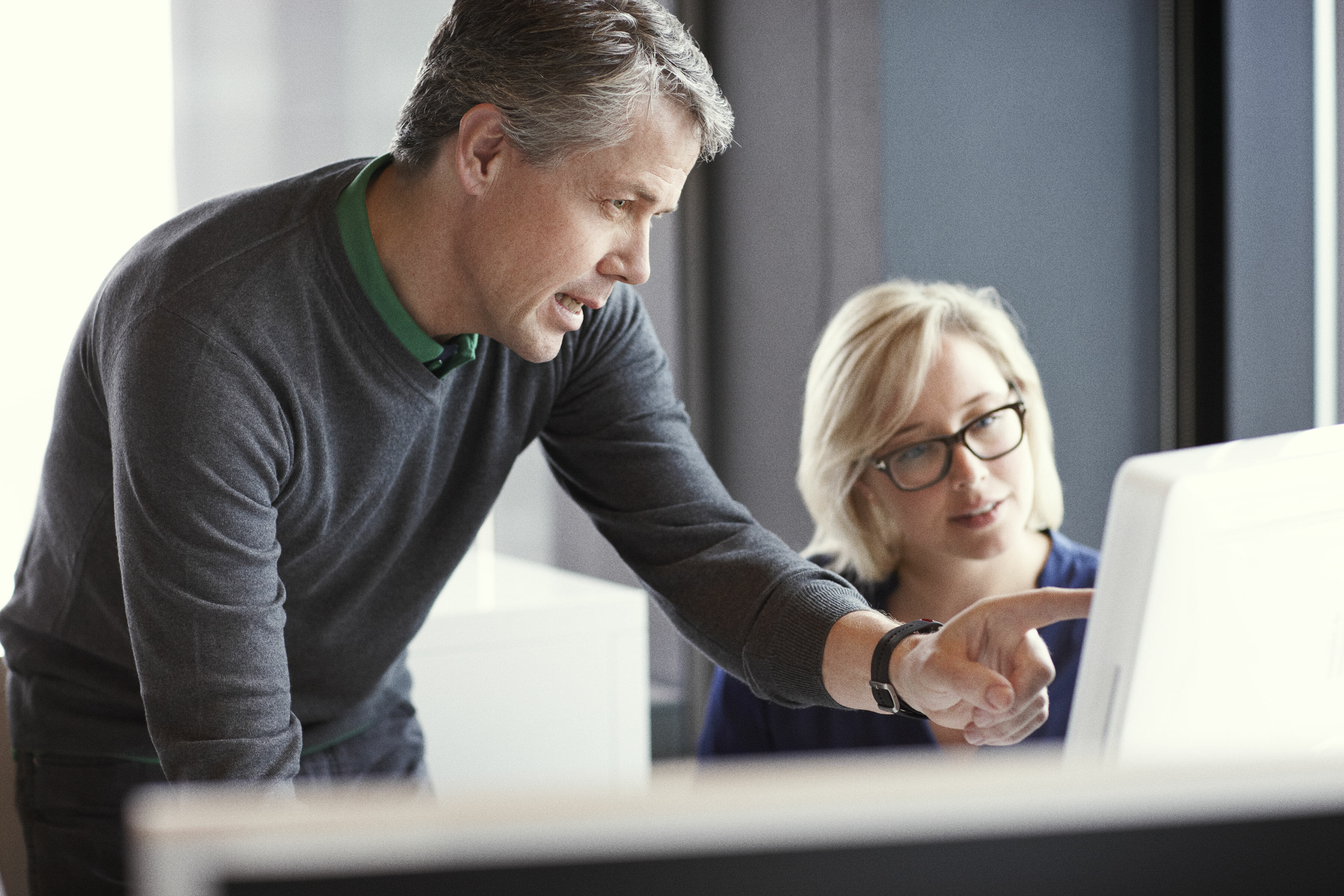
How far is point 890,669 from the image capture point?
110 cm

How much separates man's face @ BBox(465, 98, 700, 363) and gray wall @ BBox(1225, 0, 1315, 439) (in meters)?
1.58

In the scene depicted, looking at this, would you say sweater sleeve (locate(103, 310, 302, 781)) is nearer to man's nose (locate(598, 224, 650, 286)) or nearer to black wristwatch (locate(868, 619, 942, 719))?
man's nose (locate(598, 224, 650, 286))

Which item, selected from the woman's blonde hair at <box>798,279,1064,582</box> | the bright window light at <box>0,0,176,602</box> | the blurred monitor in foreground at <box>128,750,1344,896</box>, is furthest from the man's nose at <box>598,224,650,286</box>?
the bright window light at <box>0,0,176,602</box>

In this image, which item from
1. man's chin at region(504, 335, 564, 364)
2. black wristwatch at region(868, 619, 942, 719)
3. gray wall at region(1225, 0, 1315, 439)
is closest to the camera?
black wristwatch at region(868, 619, 942, 719)

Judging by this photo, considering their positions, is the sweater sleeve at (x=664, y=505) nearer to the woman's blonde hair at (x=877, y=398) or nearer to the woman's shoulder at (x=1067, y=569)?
the woman's blonde hair at (x=877, y=398)

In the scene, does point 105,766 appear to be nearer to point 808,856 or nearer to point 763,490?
point 808,856

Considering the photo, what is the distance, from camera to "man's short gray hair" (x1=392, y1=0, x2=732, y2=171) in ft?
3.76

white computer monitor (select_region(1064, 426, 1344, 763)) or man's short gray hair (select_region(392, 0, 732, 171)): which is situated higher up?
man's short gray hair (select_region(392, 0, 732, 171))

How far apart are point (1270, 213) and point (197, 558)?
2.10 metres

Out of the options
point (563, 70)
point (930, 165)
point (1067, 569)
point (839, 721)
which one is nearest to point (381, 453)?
point (563, 70)

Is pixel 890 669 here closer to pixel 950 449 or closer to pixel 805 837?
pixel 950 449

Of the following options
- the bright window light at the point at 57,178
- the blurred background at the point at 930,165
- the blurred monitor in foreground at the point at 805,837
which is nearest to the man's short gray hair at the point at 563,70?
the blurred monitor in foreground at the point at 805,837

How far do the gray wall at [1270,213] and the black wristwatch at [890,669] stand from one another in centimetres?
155

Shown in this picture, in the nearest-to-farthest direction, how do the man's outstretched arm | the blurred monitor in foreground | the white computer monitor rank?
1. the blurred monitor in foreground
2. the white computer monitor
3. the man's outstretched arm
